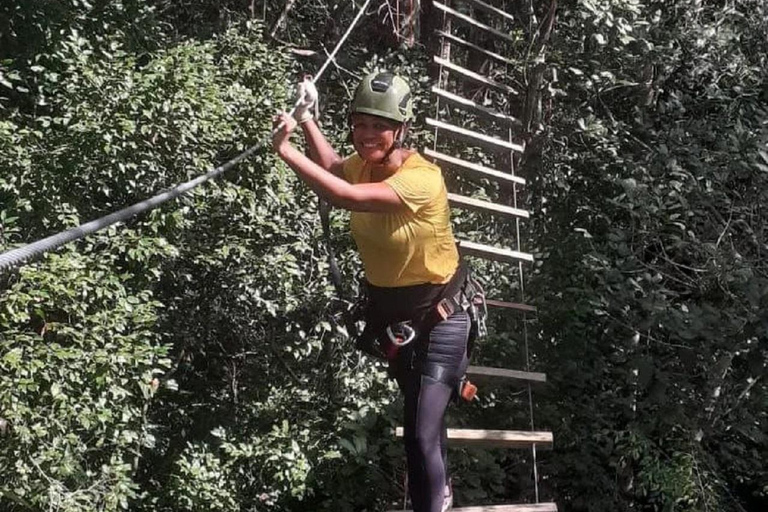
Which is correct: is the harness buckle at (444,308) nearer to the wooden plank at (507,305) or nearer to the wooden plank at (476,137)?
the wooden plank at (507,305)

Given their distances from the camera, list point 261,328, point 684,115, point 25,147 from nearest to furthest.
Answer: point 25,147 < point 261,328 < point 684,115

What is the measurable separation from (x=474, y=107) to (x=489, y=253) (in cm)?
95

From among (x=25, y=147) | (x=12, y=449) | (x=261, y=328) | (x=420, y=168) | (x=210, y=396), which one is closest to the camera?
(x=420, y=168)

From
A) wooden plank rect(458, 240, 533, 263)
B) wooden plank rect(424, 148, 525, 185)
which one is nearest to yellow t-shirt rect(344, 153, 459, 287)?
wooden plank rect(458, 240, 533, 263)

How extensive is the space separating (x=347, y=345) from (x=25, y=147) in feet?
5.43

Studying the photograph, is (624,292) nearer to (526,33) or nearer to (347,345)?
(347,345)

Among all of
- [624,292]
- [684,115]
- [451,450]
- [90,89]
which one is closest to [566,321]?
[624,292]

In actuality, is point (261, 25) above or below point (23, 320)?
above

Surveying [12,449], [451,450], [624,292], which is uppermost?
[624,292]

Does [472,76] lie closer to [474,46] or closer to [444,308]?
[474,46]

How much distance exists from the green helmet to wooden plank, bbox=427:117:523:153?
1.49 m

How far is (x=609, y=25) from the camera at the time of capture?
4422 mm

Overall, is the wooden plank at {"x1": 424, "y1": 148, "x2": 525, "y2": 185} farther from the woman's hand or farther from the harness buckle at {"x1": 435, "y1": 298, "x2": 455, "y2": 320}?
the woman's hand

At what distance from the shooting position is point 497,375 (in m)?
3.59
